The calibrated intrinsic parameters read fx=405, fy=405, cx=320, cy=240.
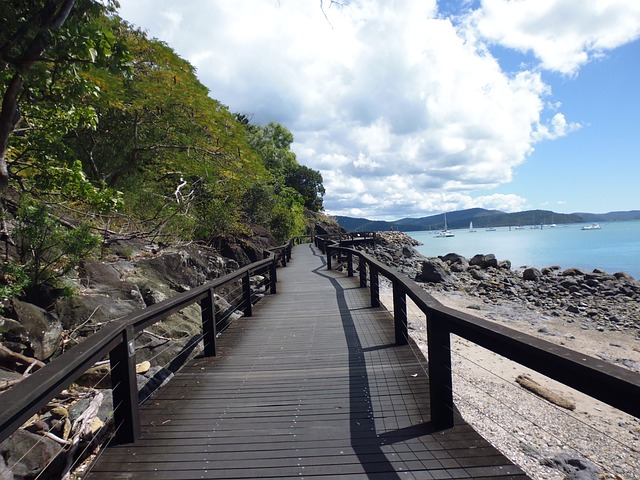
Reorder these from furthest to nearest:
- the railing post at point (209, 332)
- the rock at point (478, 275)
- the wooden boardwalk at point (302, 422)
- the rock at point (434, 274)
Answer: the rock at point (478, 275), the rock at point (434, 274), the railing post at point (209, 332), the wooden boardwalk at point (302, 422)

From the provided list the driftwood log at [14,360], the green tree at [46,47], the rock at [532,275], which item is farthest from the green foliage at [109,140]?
the rock at [532,275]

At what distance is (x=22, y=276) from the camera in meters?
5.37

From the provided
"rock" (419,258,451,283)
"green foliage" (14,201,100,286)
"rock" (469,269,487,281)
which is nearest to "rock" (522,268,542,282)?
"rock" (469,269,487,281)

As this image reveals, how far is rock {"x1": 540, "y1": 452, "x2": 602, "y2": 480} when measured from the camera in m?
4.53

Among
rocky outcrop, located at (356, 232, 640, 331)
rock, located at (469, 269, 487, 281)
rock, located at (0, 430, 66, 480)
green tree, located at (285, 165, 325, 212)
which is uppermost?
green tree, located at (285, 165, 325, 212)

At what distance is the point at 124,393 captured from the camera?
3.03 metres

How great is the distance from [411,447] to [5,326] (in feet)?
16.1

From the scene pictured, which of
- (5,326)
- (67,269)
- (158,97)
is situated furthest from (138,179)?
(5,326)

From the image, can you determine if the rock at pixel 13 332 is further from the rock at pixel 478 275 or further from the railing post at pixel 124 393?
the rock at pixel 478 275

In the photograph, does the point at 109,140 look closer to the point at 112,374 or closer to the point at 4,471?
the point at 112,374

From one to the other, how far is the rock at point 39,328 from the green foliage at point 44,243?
597mm

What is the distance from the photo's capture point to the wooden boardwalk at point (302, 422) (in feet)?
8.63

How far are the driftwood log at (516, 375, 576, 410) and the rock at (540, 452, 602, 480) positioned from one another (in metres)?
2.22

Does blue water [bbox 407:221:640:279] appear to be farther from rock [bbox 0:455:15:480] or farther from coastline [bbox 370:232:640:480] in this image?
rock [bbox 0:455:15:480]
